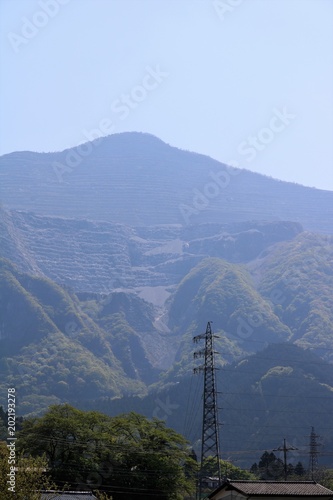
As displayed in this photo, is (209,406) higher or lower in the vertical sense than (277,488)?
higher

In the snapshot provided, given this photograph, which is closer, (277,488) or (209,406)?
(277,488)

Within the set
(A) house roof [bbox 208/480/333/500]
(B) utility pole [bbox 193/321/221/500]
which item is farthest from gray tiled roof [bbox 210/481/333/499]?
(B) utility pole [bbox 193/321/221/500]

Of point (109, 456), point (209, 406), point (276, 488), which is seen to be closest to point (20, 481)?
point (276, 488)

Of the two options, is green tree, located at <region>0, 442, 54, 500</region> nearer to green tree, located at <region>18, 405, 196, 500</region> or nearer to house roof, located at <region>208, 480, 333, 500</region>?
house roof, located at <region>208, 480, 333, 500</region>

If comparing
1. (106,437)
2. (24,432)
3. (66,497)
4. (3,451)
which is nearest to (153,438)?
(106,437)

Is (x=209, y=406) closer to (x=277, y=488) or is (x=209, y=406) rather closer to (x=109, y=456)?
(x=109, y=456)

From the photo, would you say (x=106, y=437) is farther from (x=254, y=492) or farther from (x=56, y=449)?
(x=254, y=492)
